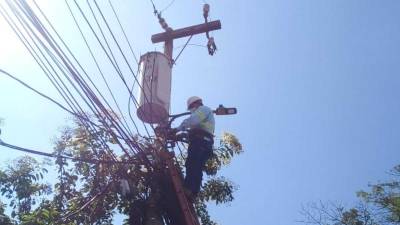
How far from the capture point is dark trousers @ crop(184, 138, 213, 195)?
4.79 metres

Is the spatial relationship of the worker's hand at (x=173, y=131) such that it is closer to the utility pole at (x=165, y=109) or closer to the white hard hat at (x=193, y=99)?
the utility pole at (x=165, y=109)

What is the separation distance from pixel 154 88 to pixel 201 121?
3.20ft

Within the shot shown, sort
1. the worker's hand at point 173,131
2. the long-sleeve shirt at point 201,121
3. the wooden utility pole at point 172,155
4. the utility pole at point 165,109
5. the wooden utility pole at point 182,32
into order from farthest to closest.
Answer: the wooden utility pole at point 182,32 < the worker's hand at point 173,131 < the long-sleeve shirt at point 201,121 < the utility pole at point 165,109 < the wooden utility pole at point 172,155

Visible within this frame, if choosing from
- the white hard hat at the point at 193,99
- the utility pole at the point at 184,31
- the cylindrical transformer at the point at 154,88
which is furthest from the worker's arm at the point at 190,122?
the utility pole at the point at 184,31

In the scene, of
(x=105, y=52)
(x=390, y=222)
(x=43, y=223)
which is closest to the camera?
(x=43, y=223)

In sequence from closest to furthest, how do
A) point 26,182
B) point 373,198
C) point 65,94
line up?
point 65,94, point 26,182, point 373,198

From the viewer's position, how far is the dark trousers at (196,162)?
4.79 metres

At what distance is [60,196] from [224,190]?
282 cm

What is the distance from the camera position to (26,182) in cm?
691

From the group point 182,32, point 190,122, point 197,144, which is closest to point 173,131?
point 190,122

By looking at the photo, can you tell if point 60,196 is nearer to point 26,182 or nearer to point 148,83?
point 26,182

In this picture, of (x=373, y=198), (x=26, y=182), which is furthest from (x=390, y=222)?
(x=26, y=182)

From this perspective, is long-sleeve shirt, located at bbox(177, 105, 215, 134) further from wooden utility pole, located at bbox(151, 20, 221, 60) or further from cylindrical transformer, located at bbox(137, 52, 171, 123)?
wooden utility pole, located at bbox(151, 20, 221, 60)

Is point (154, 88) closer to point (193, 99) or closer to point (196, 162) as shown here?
point (193, 99)
